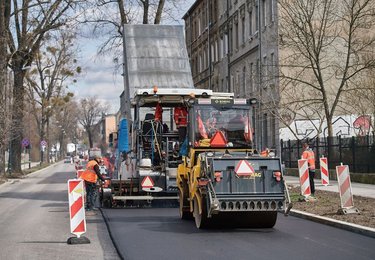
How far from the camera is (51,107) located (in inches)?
2945

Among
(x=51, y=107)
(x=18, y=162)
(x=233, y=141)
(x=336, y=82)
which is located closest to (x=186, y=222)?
(x=233, y=141)

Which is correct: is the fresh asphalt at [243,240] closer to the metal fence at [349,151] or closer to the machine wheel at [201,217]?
the machine wheel at [201,217]

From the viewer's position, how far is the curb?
43.3 ft

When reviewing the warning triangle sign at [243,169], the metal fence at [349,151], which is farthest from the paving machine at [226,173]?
the metal fence at [349,151]

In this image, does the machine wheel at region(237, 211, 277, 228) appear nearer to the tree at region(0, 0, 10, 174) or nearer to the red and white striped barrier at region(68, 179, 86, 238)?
the red and white striped barrier at region(68, 179, 86, 238)

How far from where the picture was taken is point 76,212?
504 inches

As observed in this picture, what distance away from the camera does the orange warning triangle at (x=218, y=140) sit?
15.2m

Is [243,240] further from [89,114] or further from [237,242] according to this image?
[89,114]

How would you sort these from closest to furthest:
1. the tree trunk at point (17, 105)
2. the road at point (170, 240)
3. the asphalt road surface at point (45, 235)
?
the road at point (170, 240)
the asphalt road surface at point (45, 235)
the tree trunk at point (17, 105)

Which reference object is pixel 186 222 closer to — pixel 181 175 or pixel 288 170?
pixel 181 175

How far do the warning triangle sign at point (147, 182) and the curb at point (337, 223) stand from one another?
156 inches

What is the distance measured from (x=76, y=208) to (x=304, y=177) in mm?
8560

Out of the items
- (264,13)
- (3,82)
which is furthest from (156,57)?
(264,13)

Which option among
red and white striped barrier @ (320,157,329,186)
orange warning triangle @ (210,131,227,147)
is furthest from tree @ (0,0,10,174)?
orange warning triangle @ (210,131,227,147)
